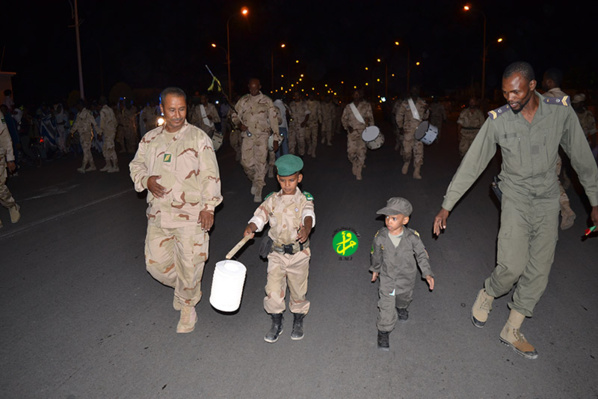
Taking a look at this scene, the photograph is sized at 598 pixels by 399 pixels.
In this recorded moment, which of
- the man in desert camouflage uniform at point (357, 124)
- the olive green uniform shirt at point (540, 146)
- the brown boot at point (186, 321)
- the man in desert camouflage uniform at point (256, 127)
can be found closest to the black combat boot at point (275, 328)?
the brown boot at point (186, 321)

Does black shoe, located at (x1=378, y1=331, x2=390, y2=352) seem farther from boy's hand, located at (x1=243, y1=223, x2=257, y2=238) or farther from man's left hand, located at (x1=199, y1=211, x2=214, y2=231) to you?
man's left hand, located at (x1=199, y1=211, x2=214, y2=231)

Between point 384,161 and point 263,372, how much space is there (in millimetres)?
12766

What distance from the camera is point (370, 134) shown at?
11359 millimetres

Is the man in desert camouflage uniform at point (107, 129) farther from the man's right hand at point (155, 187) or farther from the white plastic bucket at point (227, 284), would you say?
the white plastic bucket at point (227, 284)

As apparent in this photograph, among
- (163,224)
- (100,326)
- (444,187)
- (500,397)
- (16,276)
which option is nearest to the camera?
(500,397)

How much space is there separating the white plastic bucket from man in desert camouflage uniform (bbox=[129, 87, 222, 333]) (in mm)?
392

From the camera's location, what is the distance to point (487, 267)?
6012mm

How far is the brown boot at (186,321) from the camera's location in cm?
442

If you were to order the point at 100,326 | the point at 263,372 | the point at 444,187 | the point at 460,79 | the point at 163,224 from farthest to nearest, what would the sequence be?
the point at 460,79 → the point at 444,187 → the point at 100,326 → the point at 163,224 → the point at 263,372

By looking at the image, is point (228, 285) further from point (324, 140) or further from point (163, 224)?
Result: point (324, 140)

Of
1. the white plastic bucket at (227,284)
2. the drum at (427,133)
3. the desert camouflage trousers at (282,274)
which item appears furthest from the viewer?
the drum at (427,133)

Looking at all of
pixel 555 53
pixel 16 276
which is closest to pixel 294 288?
pixel 16 276

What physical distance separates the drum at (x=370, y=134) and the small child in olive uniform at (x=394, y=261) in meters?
7.21

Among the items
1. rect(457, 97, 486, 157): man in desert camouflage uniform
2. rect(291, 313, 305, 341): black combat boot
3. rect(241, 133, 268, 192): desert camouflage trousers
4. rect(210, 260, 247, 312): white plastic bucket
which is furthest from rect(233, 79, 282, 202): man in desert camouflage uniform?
rect(457, 97, 486, 157): man in desert camouflage uniform
